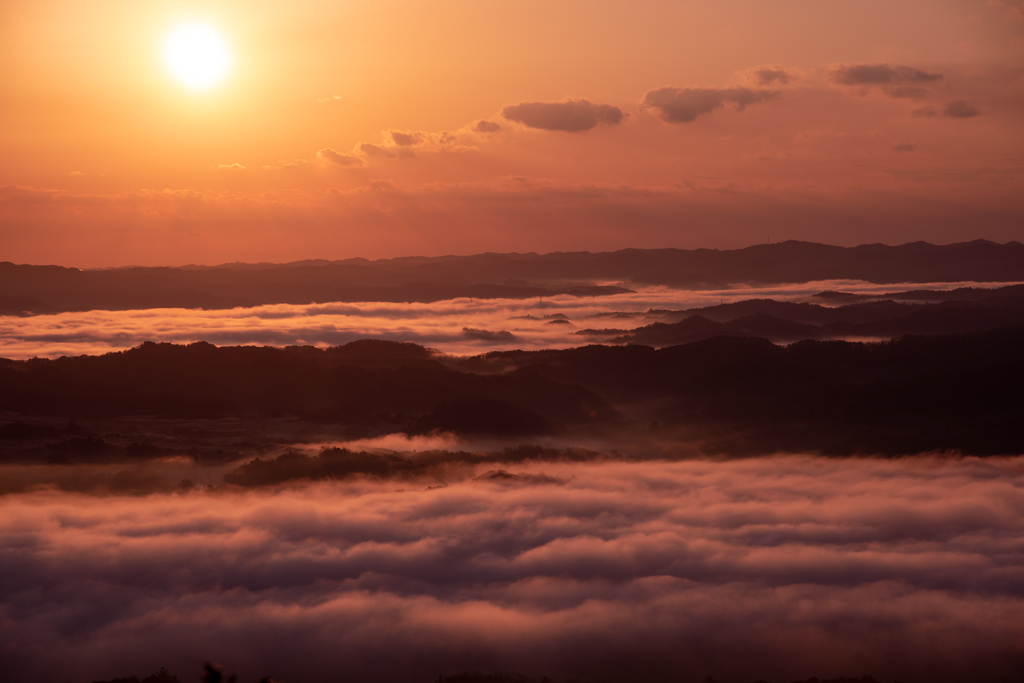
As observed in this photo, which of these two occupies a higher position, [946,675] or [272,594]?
[272,594]

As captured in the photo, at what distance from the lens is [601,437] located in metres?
190

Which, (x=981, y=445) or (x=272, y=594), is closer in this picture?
(x=272, y=594)

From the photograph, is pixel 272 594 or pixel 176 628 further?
pixel 272 594

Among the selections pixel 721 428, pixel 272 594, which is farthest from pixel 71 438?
pixel 721 428

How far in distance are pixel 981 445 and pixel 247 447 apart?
13763cm

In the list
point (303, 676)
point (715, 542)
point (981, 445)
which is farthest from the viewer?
point (981, 445)

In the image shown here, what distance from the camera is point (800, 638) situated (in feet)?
284

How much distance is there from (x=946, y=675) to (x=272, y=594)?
66102mm

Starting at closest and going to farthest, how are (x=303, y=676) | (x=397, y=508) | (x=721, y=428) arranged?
(x=303, y=676) < (x=397, y=508) < (x=721, y=428)

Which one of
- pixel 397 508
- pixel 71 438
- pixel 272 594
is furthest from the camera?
pixel 71 438

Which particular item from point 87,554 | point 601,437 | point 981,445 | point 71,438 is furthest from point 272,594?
point 981,445

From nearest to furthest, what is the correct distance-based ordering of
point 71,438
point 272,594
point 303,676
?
point 303,676 → point 272,594 → point 71,438

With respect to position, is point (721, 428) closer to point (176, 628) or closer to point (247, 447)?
point (247, 447)

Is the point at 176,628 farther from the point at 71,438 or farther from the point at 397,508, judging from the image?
the point at 71,438
